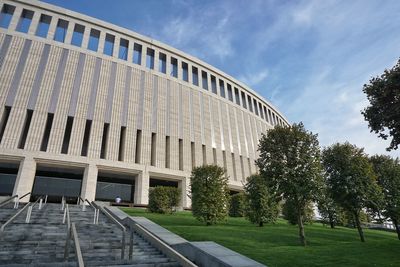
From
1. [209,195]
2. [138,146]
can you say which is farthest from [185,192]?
[209,195]

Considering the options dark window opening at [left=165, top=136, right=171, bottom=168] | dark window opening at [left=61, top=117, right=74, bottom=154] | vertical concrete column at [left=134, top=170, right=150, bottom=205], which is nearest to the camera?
dark window opening at [left=61, top=117, right=74, bottom=154]

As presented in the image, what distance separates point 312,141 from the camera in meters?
15.8

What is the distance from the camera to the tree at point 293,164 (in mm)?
14586

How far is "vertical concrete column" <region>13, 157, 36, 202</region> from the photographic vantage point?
28.0 metres

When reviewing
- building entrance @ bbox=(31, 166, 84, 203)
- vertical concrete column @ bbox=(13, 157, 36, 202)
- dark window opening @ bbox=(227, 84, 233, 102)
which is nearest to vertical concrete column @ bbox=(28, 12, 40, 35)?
vertical concrete column @ bbox=(13, 157, 36, 202)

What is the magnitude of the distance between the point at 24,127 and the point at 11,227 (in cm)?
2458

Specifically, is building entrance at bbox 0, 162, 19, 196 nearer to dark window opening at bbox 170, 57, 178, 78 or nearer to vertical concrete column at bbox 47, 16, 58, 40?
vertical concrete column at bbox 47, 16, 58, 40

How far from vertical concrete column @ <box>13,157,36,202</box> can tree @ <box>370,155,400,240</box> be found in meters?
34.1

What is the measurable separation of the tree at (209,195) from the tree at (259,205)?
119 inches

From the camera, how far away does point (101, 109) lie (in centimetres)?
3419

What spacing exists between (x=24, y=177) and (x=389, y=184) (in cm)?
3566

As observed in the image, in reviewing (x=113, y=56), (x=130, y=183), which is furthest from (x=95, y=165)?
(x=113, y=56)

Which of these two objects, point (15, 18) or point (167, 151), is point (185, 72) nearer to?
point (167, 151)

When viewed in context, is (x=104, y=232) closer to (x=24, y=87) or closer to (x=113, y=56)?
(x=24, y=87)
